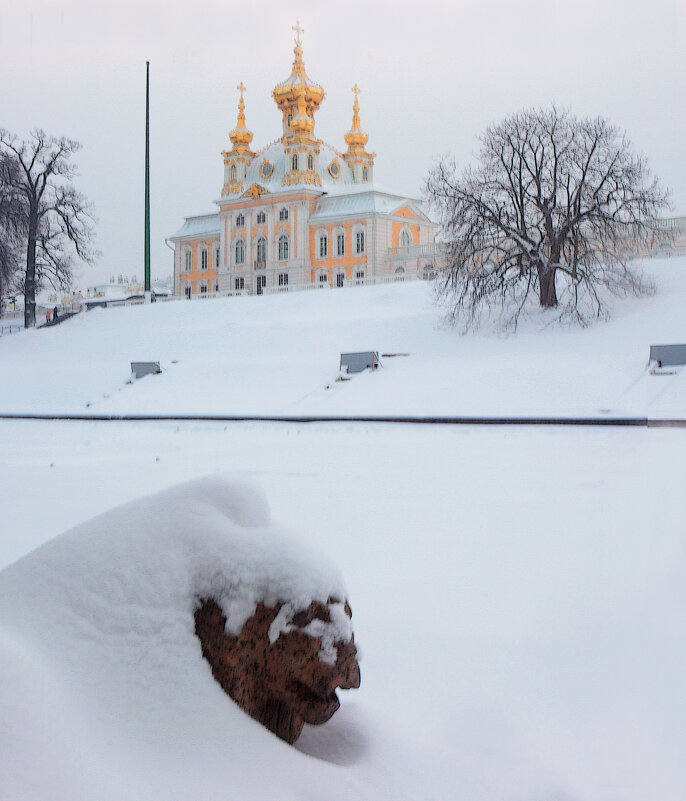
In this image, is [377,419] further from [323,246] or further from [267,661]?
[323,246]

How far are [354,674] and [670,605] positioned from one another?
3.03 m

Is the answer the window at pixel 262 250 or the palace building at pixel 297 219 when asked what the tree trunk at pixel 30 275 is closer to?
the palace building at pixel 297 219

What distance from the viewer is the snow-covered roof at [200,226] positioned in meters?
66.8

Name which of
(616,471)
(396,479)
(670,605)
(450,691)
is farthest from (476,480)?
(450,691)

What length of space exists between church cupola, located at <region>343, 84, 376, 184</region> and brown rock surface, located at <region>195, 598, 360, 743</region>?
215 feet

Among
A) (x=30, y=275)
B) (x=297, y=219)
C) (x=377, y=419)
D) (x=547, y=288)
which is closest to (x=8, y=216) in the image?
(x=30, y=275)

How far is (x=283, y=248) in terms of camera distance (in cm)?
6106

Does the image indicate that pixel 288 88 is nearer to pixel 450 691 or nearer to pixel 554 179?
pixel 554 179

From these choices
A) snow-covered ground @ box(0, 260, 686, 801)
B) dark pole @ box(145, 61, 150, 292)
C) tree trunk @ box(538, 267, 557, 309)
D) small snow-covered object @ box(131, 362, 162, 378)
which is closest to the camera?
snow-covered ground @ box(0, 260, 686, 801)

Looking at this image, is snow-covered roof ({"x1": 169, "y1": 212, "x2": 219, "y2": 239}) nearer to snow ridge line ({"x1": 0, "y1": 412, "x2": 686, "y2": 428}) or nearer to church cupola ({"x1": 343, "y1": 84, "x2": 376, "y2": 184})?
church cupola ({"x1": 343, "y1": 84, "x2": 376, "y2": 184})

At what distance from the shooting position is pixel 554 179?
2841 cm

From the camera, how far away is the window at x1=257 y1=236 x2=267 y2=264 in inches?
2440

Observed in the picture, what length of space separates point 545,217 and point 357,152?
1604 inches

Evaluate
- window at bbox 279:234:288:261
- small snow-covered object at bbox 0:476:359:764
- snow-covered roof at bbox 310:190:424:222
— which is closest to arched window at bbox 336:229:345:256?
snow-covered roof at bbox 310:190:424:222
